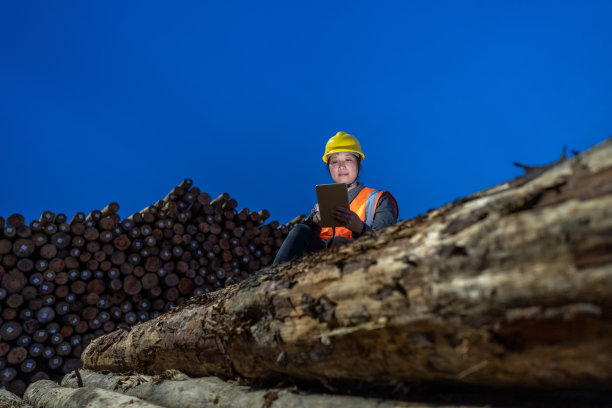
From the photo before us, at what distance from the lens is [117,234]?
618cm

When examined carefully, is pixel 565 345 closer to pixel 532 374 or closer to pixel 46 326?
pixel 532 374

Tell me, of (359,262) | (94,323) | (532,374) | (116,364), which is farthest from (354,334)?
(94,323)

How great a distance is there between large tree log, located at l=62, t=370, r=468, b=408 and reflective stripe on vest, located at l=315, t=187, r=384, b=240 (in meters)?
1.34

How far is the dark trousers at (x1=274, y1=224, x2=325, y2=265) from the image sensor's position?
2850 mm

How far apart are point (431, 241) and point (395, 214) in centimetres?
193

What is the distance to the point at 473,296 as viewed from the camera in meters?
1.08

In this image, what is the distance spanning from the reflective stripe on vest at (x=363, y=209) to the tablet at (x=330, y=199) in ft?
0.94

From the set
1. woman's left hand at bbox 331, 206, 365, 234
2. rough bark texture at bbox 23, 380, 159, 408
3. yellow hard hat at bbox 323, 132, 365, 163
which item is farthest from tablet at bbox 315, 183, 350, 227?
rough bark texture at bbox 23, 380, 159, 408

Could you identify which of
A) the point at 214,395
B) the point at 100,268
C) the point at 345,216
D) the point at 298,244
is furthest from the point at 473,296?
the point at 100,268

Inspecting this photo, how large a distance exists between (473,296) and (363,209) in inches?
84.8

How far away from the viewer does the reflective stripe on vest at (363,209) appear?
310 centimetres

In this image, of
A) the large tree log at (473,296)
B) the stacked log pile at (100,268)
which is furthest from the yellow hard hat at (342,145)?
the stacked log pile at (100,268)

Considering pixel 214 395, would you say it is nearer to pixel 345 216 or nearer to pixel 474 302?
pixel 345 216

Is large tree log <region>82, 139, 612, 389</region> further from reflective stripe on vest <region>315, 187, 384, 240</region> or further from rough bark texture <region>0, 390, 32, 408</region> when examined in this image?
rough bark texture <region>0, 390, 32, 408</region>
